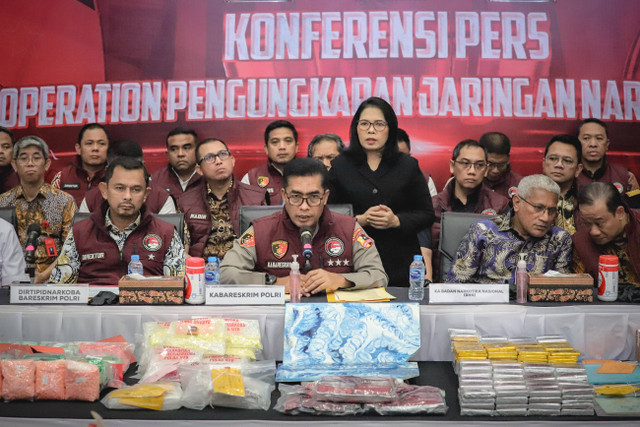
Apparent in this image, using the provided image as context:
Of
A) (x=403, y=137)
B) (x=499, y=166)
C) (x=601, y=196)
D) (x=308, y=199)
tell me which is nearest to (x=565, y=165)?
(x=499, y=166)

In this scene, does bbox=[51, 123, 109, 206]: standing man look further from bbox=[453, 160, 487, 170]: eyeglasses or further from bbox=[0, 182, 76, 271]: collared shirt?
bbox=[453, 160, 487, 170]: eyeglasses

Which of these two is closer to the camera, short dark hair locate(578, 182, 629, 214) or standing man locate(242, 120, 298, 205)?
short dark hair locate(578, 182, 629, 214)

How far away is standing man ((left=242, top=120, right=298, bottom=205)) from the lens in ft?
15.7

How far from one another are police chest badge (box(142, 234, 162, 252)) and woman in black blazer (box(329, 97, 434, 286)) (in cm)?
91

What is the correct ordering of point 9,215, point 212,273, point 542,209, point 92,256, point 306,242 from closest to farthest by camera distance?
point 306,242, point 212,273, point 542,209, point 92,256, point 9,215

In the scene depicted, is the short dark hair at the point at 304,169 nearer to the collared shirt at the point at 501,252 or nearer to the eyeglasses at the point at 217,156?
the collared shirt at the point at 501,252

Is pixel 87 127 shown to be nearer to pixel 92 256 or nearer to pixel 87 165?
pixel 87 165

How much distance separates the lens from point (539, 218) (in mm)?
3016

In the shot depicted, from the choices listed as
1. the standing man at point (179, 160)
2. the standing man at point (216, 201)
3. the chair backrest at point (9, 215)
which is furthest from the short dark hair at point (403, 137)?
the chair backrest at point (9, 215)

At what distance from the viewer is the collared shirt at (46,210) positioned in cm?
422

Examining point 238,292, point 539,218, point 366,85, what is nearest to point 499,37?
point 366,85

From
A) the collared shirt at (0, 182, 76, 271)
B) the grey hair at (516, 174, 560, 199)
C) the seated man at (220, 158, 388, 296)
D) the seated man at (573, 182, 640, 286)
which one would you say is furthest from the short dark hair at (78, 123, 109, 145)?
the seated man at (573, 182, 640, 286)

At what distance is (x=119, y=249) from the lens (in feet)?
10.8

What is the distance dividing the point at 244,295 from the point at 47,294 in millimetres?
723
